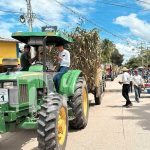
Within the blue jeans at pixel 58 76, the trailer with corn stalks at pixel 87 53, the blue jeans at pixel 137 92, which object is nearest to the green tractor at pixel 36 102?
the blue jeans at pixel 58 76

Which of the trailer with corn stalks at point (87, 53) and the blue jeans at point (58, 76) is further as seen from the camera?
the trailer with corn stalks at point (87, 53)

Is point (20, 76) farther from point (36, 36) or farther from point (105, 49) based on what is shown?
point (105, 49)

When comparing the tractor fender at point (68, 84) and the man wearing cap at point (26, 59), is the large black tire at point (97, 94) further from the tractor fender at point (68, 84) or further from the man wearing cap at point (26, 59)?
the man wearing cap at point (26, 59)

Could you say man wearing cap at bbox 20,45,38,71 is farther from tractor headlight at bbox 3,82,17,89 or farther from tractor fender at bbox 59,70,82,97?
tractor headlight at bbox 3,82,17,89

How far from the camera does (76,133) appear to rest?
1054 centimetres

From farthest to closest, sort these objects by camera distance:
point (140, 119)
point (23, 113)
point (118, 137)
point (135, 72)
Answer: point (135, 72)
point (140, 119)
point (118, 137)
point (23, 113)

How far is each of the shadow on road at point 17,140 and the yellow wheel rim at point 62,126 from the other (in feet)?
2.48

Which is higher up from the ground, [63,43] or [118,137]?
[63,43]

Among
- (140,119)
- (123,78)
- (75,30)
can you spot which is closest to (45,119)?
(140,119)

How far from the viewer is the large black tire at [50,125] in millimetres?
7473

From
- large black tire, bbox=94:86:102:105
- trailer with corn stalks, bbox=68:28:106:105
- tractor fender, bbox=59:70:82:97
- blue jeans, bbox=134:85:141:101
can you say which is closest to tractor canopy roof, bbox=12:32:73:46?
tractor fender, bbox=59:70:82:97

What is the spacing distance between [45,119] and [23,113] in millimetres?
900

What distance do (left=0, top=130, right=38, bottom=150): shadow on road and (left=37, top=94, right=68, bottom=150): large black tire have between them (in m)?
1.24

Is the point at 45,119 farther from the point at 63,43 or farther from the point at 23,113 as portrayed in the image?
the point at 63,43
